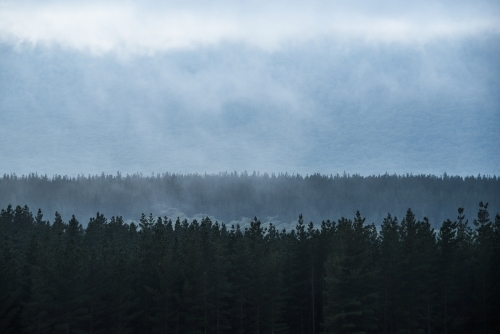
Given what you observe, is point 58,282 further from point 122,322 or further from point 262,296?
point 262,296

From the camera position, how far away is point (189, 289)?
6938 cm

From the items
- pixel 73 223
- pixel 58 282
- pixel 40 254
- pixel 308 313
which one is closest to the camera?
pixel 58 282

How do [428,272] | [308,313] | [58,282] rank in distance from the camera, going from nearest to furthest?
1. [58,282]
2. [428,272]
3. [308,313]

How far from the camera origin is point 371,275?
64.9 m

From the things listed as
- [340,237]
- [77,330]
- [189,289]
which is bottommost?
[77,330]

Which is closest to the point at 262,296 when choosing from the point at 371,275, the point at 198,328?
the point at 198,328

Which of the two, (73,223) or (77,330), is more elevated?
(73,223)

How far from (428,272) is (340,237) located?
47.1 ft

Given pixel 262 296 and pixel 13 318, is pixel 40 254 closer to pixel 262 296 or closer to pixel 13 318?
pixel 13 318

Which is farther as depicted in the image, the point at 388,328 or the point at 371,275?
the point at 388,328

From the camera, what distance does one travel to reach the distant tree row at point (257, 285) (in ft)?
211

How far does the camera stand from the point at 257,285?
73.5m

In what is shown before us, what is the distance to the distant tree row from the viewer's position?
64.3 m

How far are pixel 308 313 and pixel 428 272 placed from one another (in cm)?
1681
